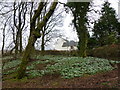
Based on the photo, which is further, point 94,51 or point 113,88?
point 94,51

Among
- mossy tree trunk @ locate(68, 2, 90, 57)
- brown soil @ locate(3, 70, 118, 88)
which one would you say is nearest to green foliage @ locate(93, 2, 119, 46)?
mossy tree trunk @ locate(68, 2, 90, 57)

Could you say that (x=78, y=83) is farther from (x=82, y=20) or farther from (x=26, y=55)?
(x=82, y=20)

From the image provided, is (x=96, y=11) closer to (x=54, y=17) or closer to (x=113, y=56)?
(x=113, y=56)

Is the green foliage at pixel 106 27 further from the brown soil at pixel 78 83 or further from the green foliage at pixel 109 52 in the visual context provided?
the brown soil at pixel 78 83

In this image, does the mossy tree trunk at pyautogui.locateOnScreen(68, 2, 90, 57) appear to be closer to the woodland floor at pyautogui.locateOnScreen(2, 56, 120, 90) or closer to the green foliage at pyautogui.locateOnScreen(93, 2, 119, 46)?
the woodland floor at pyautogui.locateOnScreen(2, 56, 120, 90)

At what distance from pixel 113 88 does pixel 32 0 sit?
15.4 meters

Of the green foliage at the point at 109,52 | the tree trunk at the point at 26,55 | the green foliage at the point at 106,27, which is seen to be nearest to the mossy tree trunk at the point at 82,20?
the green foliage at the point at 109,52

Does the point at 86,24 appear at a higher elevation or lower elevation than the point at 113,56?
higher

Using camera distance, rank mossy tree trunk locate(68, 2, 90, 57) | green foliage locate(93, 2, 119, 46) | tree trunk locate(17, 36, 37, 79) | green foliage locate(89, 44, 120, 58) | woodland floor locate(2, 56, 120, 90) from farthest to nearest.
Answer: green foliage locate(93, 2, 119, 46)
green foliage locate(89, 44, 120, 58)
mossy tree trunk locate(68, 2, 90, 57)
tree trunk locate(17, 36, 37, 79)
woodland floor locate(2, 56, 120, 90)

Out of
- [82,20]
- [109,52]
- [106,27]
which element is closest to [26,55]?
[82,20]

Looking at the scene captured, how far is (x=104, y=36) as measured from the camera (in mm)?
27328

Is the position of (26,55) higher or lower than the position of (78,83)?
higher

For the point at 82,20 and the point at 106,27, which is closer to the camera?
the point at 82,20

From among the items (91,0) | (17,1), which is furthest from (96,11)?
(17,1)
